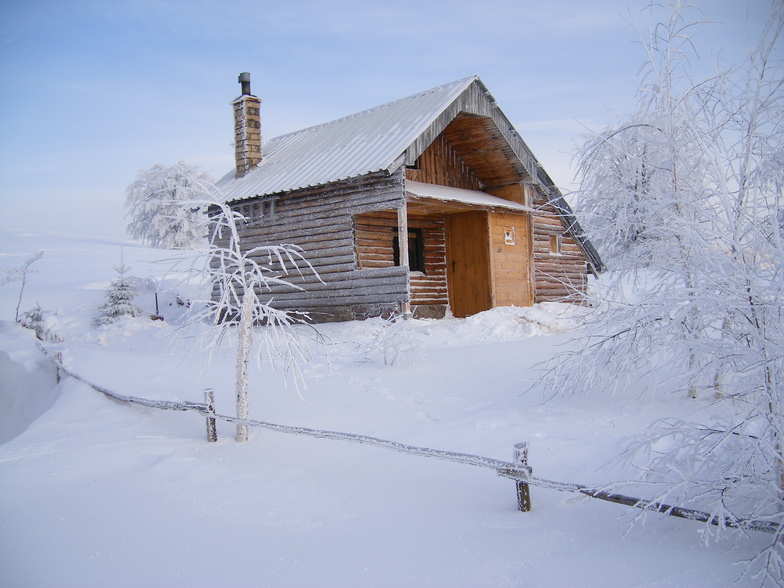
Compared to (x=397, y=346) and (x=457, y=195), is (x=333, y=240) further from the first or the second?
(x=397, y=346)

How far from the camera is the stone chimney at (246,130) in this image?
18.1 metres

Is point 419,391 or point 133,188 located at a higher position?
point 133,188

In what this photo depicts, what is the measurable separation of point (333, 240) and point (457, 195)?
10.8ft

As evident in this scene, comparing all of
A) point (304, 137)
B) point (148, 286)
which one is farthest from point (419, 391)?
point (148, 286)

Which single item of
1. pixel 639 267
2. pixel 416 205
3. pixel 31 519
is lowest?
pixel 31 519

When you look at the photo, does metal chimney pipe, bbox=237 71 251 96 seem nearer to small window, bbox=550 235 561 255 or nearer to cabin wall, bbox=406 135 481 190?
cabin wall, bbox=406 135 481 190

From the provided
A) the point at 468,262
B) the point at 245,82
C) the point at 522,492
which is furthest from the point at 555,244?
the point at 522,492

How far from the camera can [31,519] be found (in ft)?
15.6

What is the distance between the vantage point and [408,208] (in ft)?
49.5

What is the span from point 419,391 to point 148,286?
1897 cm

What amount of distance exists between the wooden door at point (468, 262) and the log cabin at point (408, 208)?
3 cm

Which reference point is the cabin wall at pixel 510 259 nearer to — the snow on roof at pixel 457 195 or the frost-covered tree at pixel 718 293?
the snow on roof at pixel 457 195

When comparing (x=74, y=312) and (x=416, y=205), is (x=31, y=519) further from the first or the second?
(x=74, y=312)

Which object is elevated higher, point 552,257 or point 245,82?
point 245,82
